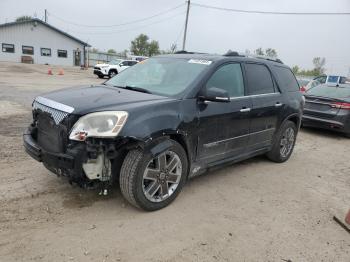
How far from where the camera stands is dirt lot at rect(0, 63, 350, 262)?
3016mm

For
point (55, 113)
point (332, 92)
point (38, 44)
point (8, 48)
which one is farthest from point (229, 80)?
point (38, 44)

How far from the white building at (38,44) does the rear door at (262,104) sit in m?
42.2

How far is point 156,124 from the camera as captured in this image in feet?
11.3

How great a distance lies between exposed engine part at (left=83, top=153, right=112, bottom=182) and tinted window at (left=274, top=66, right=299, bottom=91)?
352 centimetres

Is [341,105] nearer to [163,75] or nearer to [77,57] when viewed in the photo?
[163,75]

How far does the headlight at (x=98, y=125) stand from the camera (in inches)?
125

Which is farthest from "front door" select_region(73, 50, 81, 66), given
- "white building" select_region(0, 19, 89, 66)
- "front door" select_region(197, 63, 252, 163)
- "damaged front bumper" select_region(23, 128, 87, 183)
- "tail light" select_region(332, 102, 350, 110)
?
"damaged front bumper" select_region(23, 128, 87, 183)

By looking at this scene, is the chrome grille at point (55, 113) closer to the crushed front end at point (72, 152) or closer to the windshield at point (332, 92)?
the crushed front end at point (72, 152)

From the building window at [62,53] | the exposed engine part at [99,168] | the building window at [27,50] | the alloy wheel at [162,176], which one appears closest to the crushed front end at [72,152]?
the exposed engine part at [99,168]

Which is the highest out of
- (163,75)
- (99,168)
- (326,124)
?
(163,75)

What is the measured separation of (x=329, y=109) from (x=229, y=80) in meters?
5.45

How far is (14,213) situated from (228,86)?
2993 millimetres

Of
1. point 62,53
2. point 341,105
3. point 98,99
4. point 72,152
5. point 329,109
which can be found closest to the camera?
point 72,152

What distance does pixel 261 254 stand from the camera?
3.12 metres
